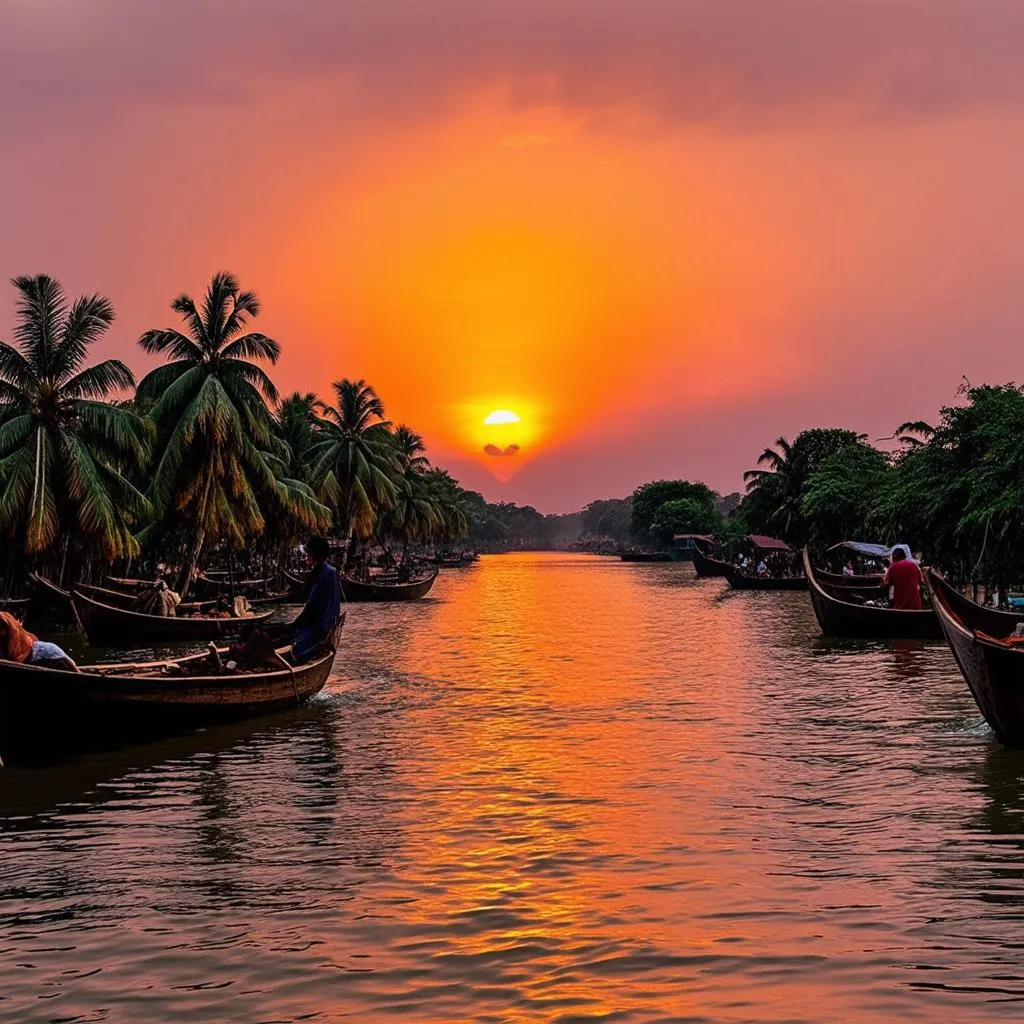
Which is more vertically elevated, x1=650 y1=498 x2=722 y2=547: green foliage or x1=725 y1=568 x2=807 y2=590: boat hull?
x1=650 y1=498 x2=722 y2=547: green foliage

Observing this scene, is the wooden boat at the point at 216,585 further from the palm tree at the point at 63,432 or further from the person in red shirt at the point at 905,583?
the person in red shirt at the point at 905,583

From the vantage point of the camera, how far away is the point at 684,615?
43750 millimetres

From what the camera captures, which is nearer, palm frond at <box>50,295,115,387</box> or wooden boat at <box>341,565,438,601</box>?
palm frond at <box>50,295,115,387</box>

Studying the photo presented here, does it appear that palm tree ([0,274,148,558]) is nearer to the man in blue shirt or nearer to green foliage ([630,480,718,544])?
the man in blue shirt

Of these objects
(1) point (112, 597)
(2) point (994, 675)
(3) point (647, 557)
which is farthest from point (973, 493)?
(3) point (647, 557)

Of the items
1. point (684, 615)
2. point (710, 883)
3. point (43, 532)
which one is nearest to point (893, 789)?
point (710, 883)

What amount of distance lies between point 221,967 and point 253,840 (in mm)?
3031

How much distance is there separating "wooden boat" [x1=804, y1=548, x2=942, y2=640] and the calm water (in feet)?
33.5

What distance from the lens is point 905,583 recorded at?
26.2 metres

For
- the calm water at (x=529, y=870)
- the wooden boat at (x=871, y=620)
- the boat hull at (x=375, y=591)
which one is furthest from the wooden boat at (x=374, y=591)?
the calm water at (x=529, y=870)

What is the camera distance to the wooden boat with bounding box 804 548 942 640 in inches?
1048

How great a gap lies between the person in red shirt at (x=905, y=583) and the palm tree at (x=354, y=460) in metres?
34.3

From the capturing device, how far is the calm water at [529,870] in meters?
Answer: 6.16

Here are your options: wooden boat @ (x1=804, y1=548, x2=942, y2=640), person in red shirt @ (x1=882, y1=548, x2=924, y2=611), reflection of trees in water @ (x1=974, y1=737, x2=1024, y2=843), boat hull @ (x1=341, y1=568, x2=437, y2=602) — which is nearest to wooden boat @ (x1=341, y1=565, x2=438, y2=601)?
boat hull @ (x1=341, y1=568, x2=437, y2=602)
